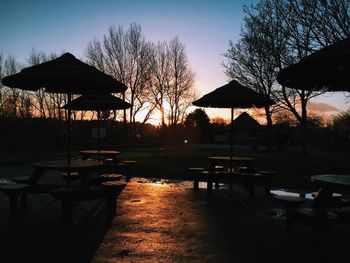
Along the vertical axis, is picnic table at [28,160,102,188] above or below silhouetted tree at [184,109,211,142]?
below

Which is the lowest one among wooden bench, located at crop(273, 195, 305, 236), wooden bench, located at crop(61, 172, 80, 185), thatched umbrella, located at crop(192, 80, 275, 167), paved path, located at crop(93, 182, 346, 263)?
paved path, located at crop(93, 182, 346, 263)

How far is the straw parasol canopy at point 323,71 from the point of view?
523cm

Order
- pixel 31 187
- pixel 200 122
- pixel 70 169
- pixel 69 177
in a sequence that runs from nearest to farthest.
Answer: pixel 70 169 → pixel 31 187 → pixel 69 177 → pixel 200 122

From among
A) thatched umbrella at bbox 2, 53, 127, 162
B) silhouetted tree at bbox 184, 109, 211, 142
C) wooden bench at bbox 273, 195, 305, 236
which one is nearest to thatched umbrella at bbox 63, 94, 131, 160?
thatched umbrella at bbox 2, 53, 127, 162

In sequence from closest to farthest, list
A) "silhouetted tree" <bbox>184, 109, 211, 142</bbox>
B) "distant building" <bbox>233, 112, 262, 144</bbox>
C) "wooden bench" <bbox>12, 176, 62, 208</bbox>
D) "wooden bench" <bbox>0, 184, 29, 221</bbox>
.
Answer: "wooden bench" <bbox>0, 184, 29, 221</bbox>, "wooden bench" <bbox>12, 176, 62, 208</bbox>, "distant building" <bbox>233, 112, 262, 144</bbox>, "silhouetted tree" <bbox>184, 109, 211, 142</bbox>

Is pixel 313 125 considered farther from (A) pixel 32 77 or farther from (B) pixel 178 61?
(A) pixel 32 77

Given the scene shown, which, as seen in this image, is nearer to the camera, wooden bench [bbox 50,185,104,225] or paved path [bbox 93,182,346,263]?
paved path [bbox 93,182,346,263]

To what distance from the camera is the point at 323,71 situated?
6.41m

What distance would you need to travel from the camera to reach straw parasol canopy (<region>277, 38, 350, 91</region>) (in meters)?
5.23

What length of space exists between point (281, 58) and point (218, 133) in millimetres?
45797

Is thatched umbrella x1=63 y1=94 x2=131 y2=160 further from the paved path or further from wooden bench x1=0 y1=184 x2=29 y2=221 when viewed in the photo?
wooden bench x1=0 y1=184 x2=29 y2=221

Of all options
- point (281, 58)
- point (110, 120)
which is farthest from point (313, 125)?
point (281, 58)

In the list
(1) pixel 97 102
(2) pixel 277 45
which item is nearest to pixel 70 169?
(1) pixel 97 102

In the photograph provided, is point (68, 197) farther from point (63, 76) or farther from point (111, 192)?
point (63, 76)
